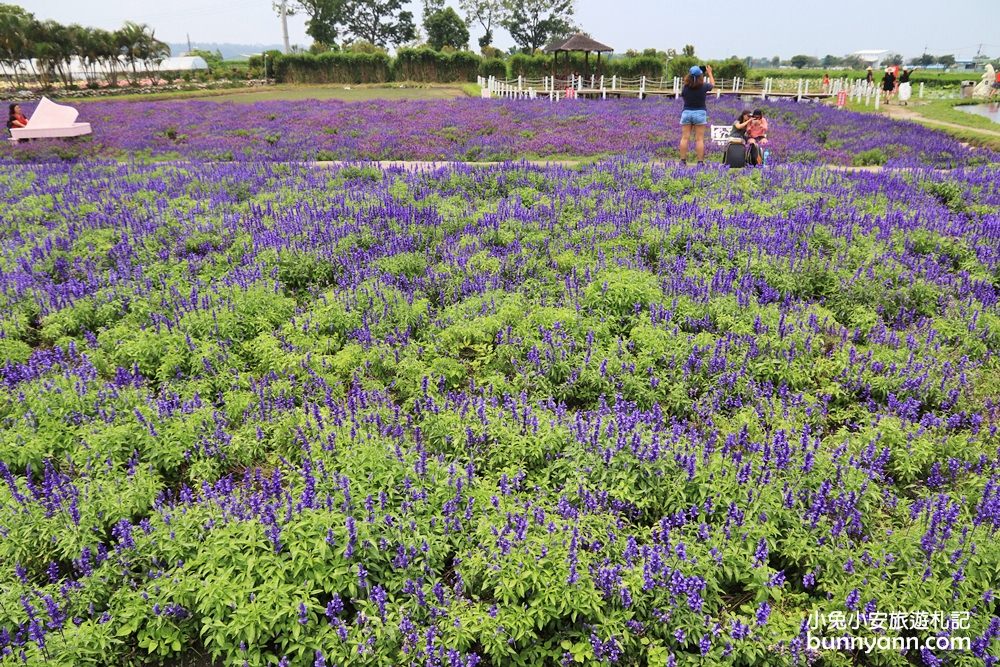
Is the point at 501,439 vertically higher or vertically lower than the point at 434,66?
lower

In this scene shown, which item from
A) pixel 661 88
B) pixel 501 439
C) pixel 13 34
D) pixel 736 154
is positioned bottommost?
pixel 501 439

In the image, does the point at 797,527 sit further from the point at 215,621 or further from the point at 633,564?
the point at 215,621

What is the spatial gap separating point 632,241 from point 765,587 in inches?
261

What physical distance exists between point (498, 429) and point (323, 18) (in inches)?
4587

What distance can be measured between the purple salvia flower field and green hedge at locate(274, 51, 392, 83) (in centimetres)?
6132

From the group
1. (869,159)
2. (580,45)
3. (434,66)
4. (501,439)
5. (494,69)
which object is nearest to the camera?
(501,439)

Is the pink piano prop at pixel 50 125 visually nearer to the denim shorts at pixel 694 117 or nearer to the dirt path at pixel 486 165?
the dirt path at pixel 486 165

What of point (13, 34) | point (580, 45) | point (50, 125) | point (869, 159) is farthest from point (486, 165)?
point (13, 34)

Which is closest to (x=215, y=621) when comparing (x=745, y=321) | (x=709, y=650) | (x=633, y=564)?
(x=633, y=564)

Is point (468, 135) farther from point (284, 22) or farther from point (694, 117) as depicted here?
point (284, 22)

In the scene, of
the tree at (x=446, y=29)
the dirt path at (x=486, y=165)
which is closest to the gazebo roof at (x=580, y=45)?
the dirt path at (x=486, y=165)

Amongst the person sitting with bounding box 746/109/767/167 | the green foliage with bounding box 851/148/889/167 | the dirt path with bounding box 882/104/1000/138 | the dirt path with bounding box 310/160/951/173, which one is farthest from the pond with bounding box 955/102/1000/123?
the person sitting with bounding box 746/109/767/167

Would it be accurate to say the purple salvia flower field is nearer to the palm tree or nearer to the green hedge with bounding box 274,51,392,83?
the green hedge with bounding box 274,51,392,83

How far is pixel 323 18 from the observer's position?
10225cm
